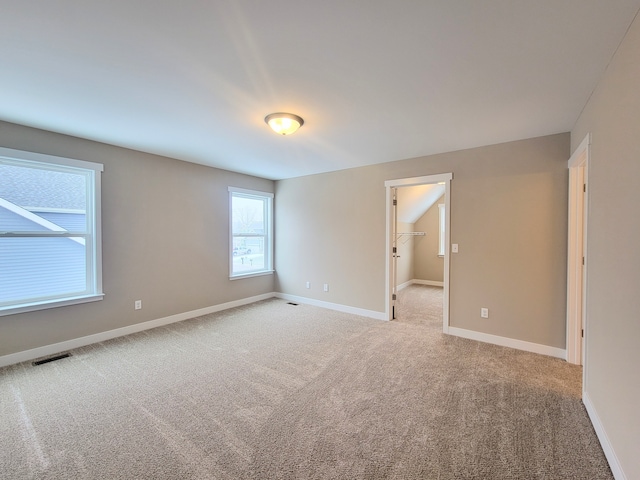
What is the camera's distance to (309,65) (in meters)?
1.82

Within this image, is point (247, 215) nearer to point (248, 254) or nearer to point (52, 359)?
point (248, 254)

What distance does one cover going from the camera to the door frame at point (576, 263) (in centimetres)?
276

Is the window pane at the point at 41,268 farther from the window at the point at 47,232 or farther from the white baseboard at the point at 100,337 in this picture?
the white baseboard at the point at 100,337

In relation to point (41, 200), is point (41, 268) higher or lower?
lower

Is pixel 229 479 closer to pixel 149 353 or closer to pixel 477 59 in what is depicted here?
pixel 149 353

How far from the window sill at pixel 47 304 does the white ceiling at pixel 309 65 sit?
190 cm

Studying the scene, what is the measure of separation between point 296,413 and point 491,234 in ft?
9.76

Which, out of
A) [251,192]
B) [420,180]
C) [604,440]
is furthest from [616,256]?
[251,192]

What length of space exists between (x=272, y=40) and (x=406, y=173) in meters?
2.90

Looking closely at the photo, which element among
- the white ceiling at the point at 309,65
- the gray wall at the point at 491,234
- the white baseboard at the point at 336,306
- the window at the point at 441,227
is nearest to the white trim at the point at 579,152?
the gray wall at the point at 491,234

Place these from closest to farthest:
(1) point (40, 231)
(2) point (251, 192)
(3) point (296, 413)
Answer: (3) point (296, 413) < (1) point (40, 231) < (2) point (251, 192)

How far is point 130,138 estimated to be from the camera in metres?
3.26

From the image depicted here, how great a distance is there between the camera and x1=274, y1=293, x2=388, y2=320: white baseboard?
438 centimetres

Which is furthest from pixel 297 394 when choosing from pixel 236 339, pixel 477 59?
pixel 477 59
